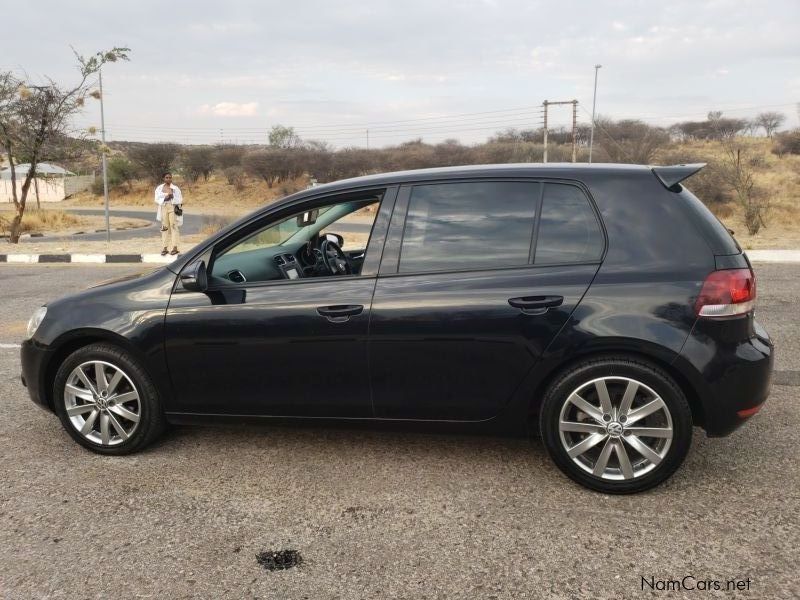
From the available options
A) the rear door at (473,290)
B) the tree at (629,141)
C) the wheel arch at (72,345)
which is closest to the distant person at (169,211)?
the wheel arch at (72,345)

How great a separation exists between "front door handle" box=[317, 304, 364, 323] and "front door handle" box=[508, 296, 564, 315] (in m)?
0.79

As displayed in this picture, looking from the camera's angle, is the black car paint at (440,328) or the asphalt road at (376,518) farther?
the black car paint at (440,328)

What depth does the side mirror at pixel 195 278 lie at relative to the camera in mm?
3525

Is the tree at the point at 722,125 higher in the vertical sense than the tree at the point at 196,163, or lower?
higher

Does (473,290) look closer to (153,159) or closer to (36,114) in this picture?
(36,114)

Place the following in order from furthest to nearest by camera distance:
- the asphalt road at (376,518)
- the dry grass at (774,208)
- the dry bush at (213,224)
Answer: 1. the dry bush at (213,224)
2. the dry grass at (774,208)
3. the asphalt road at (376,518)

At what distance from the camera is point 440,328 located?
331 cm

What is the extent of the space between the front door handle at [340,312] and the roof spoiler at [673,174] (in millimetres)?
1632

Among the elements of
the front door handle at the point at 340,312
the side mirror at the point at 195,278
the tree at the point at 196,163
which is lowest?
the front door handle at the point at 340,312

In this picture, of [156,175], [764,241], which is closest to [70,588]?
[764,241]

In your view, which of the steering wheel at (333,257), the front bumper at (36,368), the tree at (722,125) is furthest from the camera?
the tree at (722,125)

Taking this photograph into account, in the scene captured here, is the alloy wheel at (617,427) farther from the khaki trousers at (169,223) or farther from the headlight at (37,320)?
the khaki trousers at (169,223)

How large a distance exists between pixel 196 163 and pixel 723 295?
53.7m

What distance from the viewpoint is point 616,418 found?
320cm
